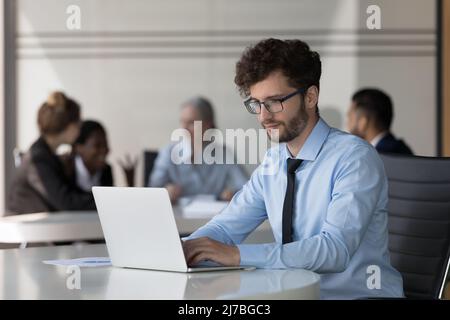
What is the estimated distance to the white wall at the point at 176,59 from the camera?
7508 millimetres

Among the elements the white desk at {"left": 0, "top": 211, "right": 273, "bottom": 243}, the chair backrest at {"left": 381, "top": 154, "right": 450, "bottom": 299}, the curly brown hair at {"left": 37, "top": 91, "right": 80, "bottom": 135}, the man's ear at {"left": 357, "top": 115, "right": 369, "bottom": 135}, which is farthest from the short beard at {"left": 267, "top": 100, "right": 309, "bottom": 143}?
the curly brown hair at {"left": 37, "top": 91, "right": 80, "bottom": 135}

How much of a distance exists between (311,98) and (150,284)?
85cm

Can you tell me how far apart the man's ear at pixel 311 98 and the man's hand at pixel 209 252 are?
559mm

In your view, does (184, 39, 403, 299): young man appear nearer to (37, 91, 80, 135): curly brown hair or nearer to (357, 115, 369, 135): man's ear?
(357, 115, 369, 135): man's ear

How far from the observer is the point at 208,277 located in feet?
7.29

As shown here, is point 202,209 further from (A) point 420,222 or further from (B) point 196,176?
(B) point 196,176

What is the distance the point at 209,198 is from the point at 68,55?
10.5ft

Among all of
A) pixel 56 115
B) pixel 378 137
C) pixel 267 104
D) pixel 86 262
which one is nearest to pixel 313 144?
pixel 267 104

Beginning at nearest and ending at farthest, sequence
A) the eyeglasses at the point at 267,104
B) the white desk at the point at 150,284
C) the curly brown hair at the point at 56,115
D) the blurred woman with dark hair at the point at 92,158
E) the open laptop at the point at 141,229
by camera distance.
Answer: the white desk at the point at 150,284 < the open laptop at the point at 141,229 < the eyeglasses at the point at 267,104 < the curly brown hair at the point at 56,115 < the blurred woman with dark hair at the point at 92,158

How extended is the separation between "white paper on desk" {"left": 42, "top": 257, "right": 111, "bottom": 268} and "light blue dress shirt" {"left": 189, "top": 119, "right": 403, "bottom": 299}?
0.29 metres

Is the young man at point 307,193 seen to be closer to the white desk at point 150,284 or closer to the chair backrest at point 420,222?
the white desk at point 150,284

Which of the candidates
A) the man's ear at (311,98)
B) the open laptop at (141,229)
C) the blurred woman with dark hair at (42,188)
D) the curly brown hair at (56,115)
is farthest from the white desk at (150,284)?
the curly brown hair at (56,115)

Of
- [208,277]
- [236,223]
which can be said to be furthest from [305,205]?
[208,277]

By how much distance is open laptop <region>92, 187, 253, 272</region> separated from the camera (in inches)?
87.7
